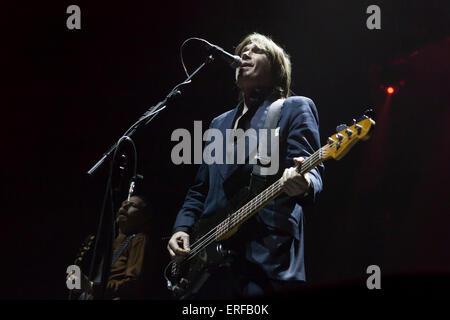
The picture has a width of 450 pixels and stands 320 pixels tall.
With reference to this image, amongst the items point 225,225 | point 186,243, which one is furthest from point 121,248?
point 225,225

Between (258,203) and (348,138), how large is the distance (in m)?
0.48

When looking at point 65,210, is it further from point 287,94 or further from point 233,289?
point 287,94

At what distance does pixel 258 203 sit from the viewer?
76.1 inches

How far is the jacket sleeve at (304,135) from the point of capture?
6.23 ft

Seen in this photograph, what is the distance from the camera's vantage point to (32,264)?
274cm

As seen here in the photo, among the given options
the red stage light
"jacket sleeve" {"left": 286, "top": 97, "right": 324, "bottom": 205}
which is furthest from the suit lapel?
the red stage light

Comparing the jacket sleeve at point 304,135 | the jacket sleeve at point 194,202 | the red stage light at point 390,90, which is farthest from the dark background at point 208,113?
the jacket sleeve at point 304,135

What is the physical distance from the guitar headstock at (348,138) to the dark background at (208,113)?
469 mm

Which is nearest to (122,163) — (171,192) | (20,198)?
(171,192)

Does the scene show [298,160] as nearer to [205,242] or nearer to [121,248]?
[205,242]

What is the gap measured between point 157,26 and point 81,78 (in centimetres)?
60

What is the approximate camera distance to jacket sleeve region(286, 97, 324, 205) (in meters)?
1.90

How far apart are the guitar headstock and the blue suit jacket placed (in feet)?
0.49

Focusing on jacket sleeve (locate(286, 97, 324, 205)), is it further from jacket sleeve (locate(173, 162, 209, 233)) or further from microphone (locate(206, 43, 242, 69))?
jacket sleeve (locate(173, 162, 209, 233))
